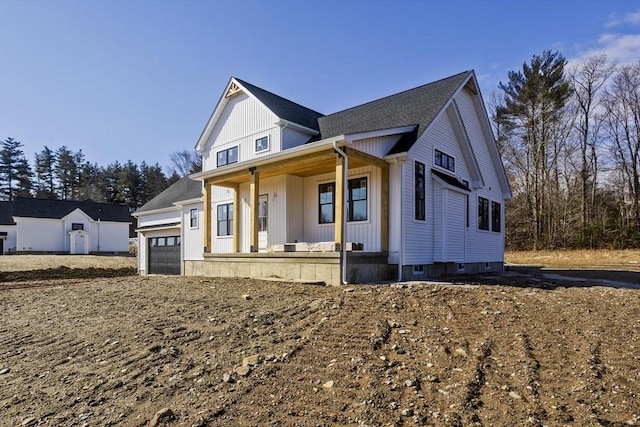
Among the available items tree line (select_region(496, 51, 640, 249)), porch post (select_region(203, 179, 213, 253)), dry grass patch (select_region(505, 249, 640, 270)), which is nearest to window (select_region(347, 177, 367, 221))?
porch post (select_region(203, 179, 213, 253))

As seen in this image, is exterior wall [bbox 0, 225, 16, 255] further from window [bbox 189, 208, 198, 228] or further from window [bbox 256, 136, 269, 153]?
window [bbox 256, 136, 269, 153]

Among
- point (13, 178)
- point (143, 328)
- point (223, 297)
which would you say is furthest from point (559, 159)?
point (13, 178)

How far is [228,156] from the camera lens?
15.2 metres

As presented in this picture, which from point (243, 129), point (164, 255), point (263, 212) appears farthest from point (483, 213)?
point (164, 255)

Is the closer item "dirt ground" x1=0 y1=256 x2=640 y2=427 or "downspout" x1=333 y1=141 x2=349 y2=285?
"dirt ground" x1=0 y1=256 x2=640 y2=427

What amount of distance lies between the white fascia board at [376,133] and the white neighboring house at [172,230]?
31.6 feet

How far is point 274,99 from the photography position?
14695 mm

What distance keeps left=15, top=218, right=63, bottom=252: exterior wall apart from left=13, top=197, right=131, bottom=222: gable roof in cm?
65

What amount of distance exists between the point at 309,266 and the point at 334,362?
17.3ft

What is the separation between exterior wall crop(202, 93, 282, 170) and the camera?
534 inches

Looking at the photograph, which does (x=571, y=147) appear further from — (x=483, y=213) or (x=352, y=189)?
(x=352, y=189)

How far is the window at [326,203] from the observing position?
39.0 feet

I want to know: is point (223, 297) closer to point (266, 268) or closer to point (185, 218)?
point (266, 268)

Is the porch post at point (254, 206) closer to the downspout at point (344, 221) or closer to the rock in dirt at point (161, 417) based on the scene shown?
the downspout at point (344, 221)
